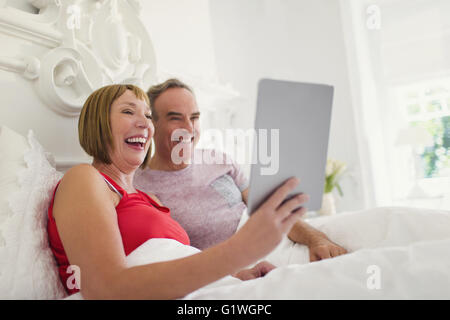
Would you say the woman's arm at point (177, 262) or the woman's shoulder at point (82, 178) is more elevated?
the woman's shoulder at point (82, 178)

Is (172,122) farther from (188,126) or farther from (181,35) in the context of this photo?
(181,35)

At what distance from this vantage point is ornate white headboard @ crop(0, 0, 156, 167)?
102 centimetres

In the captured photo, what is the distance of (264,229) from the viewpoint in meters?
0.58

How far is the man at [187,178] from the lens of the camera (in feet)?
4.14

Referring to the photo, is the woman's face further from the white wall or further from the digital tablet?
the white wall

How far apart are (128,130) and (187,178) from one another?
0.37m

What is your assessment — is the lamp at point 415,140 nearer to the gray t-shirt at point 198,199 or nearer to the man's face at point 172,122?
the gray t-shirt at point 198,199

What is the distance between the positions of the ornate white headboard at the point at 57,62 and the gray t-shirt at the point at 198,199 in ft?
0.87

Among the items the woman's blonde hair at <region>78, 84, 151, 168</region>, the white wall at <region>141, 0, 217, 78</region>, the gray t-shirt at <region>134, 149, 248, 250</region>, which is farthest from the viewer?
the white wall at <region>141, 0, 217, 78</region>

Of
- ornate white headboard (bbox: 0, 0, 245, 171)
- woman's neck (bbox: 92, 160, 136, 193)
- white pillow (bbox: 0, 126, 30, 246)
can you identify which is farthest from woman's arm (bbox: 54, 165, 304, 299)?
ornate white headboard (bbox: 0, 0, 245, 171)

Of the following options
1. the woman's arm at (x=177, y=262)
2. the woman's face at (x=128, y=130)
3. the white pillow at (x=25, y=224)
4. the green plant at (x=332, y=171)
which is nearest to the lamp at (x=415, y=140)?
the green plant at (x=332, y=171)

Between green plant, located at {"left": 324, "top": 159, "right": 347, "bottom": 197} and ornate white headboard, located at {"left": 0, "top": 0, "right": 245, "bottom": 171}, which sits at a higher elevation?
ornate white headboard, located at {"left": 0, "top": 0, "right": 245, "bottom": 171}

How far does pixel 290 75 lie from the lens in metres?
2.84

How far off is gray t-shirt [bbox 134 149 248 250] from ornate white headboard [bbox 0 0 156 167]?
10.4 inches
